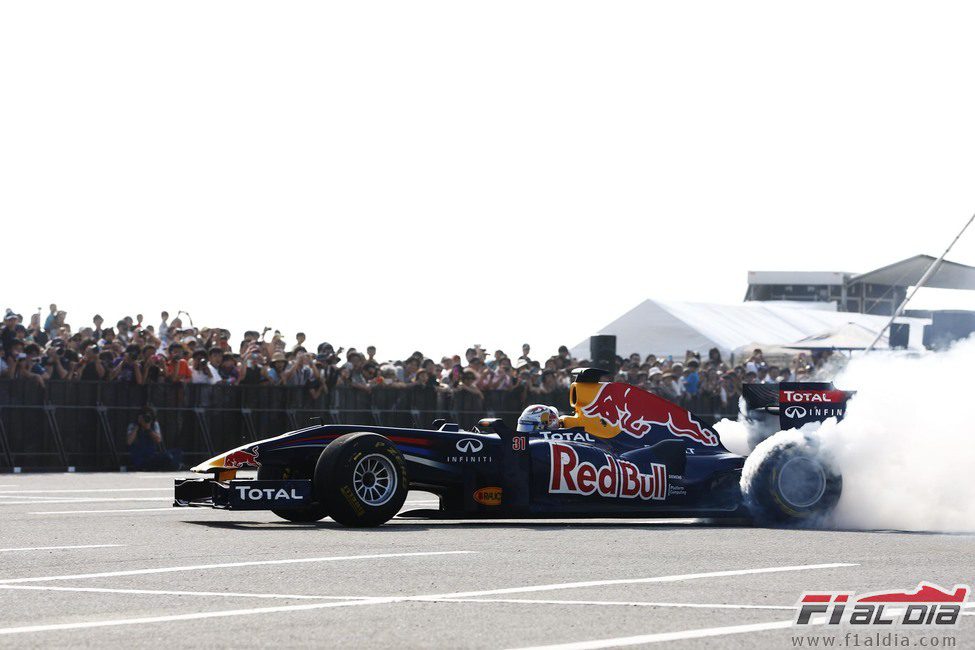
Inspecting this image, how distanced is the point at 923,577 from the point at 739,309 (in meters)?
33.3

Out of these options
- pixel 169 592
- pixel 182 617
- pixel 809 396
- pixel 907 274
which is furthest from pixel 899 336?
pixel 907 274

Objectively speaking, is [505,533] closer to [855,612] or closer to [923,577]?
[923,577]

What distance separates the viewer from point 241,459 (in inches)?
549

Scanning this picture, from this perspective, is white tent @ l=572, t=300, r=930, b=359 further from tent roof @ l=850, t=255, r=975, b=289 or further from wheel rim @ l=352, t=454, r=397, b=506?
wheel rim @ l=352, t=454, r=397, b=506

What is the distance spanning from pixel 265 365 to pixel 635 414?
35.2ft

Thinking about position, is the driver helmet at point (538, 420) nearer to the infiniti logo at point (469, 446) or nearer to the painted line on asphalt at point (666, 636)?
the infiniti logo at point (469, 446)

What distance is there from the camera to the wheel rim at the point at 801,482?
48.9 feet

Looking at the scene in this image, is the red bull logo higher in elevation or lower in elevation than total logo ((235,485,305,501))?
higher

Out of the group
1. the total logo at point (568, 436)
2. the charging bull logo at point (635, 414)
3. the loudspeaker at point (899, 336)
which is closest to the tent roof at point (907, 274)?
the loudspeaker at point (899, 336)

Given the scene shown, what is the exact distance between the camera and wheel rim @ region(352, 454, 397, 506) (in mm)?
13609

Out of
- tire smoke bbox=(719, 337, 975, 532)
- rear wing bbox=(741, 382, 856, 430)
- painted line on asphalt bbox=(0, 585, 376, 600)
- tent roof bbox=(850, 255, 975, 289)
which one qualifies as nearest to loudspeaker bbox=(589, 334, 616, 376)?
tire smoke bbox=(719, 337, 975, 532)

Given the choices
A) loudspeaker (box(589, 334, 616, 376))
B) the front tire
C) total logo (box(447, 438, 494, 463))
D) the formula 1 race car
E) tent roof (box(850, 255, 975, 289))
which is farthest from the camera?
tent roof (box(850, 255, 975, 289))

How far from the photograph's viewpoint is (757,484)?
14.9m

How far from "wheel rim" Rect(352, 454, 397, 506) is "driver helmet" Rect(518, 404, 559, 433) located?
74.4 inches
